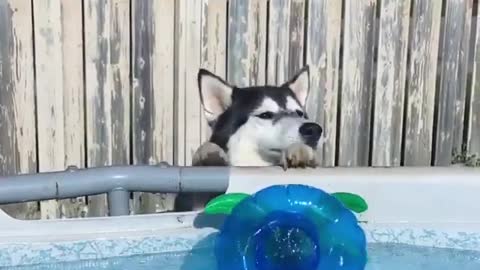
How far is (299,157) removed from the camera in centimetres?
357

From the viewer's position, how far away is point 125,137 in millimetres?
Result: 4750

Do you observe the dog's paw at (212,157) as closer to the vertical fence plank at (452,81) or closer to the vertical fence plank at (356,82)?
the vertical fence plank at (356,82)

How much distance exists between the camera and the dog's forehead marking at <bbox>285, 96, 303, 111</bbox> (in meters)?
3.98

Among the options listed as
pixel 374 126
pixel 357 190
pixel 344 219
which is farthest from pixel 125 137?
pixel 344 219

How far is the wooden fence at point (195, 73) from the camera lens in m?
4.60

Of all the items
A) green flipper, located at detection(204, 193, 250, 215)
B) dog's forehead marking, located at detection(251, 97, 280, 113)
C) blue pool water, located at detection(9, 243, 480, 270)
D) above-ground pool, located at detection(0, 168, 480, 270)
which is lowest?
blue pool water, located at detection(9, 243, 480, 270)

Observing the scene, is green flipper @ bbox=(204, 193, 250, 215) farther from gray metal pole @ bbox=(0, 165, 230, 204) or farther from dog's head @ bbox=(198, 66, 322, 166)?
dog's head @ bbox=(198, 66, 322, 166)

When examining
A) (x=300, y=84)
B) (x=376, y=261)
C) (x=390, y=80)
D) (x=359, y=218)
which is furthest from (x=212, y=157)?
(x=390, y=80)

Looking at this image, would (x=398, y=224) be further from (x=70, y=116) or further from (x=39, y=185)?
(x=70, y=116)

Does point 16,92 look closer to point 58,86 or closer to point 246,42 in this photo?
point 58,86

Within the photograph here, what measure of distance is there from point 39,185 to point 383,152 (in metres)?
2.27

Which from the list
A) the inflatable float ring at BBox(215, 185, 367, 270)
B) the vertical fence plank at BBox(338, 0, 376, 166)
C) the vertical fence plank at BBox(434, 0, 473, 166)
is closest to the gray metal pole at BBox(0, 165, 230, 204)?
the inflatable float ring at BBox(215, 185, 367, 270)

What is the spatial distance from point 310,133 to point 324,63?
1183 millimetres

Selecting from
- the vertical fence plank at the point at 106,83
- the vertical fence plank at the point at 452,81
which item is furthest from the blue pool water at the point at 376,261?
the vertical fence plank at the point at 452,81
